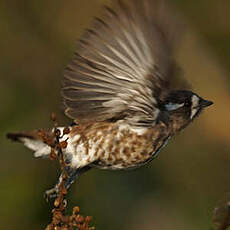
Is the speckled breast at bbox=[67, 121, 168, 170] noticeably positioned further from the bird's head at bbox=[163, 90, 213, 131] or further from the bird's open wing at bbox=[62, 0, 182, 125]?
the bird's open wing at bbox=[62, 0, 182, 125]

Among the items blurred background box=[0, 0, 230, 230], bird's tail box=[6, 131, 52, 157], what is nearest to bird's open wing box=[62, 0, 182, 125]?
bird's tail box=[6, 131, 52, 157]

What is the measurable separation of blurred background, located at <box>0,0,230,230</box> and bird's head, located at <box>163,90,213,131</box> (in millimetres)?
1230

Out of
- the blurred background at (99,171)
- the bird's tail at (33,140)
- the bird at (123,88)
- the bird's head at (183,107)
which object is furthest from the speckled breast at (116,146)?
the blurred background at (99,171)

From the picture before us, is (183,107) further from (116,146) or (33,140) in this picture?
(33,140)

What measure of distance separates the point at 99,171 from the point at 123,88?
6.32 feet

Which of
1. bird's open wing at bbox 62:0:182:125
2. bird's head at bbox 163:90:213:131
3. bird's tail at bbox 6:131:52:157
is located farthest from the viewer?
bird's tail at bbox 6:131:52:157

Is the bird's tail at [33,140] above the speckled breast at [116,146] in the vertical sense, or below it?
below

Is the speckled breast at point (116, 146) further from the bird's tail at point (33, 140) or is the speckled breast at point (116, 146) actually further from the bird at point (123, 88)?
the bird's tail at point (33, 140)

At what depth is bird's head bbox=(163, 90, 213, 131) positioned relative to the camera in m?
3.80

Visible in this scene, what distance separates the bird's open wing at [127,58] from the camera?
333 cm

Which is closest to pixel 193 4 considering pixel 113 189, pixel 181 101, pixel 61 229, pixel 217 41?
pixel 217 41

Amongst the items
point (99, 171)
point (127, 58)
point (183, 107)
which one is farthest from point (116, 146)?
point (99, 171)

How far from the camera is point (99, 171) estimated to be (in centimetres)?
527

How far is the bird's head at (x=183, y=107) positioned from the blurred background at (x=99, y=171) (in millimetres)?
1230
